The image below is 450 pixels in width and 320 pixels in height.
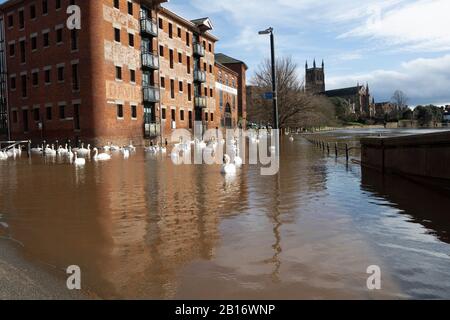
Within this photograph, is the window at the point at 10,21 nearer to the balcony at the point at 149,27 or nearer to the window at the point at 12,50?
the window at the point at 12,50

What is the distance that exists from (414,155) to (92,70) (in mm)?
27900

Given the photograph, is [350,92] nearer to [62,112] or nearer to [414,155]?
[62,112]

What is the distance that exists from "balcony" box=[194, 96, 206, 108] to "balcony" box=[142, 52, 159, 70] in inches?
455

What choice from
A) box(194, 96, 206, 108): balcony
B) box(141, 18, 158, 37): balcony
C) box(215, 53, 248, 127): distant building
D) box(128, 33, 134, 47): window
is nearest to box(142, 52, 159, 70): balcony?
box(128, 33, 134, 47): window

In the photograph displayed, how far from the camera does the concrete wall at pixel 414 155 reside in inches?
400

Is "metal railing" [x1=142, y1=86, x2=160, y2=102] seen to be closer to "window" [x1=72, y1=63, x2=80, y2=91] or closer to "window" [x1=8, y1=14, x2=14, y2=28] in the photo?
"window" [x1=72, y1=63, x2=80, y2=91]

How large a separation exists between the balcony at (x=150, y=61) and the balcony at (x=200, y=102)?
11.6 metres

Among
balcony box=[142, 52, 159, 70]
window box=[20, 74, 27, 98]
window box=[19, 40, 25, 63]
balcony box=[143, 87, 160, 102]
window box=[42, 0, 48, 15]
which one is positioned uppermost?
window box=[42, 0, 48, 15]

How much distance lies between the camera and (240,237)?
659cm

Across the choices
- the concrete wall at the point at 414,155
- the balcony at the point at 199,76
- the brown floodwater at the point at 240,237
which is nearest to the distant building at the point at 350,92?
the balcony at the point at 199,76

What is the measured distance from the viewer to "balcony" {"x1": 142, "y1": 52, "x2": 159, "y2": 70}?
131 ft

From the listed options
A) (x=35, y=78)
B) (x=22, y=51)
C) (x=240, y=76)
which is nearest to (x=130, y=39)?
(x=35, y=78)

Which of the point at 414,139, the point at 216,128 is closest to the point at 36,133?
the point at 216,128

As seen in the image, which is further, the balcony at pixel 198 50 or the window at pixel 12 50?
the balcony at pixel 198 50
